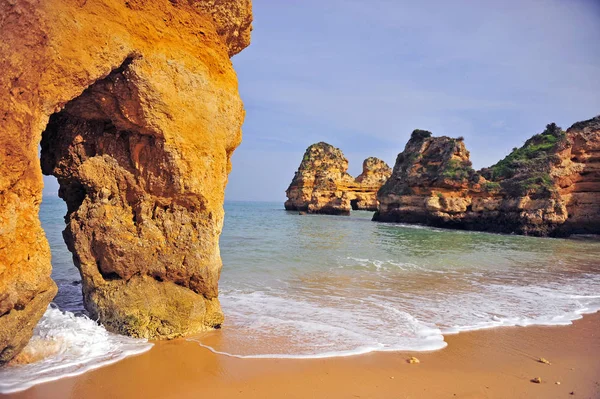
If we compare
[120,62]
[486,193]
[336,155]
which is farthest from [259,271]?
[336,155]

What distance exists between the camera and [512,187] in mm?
33062

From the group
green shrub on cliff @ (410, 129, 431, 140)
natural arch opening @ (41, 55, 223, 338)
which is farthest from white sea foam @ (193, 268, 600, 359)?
green shrub on cliff @ (410, 129, 431, 140)

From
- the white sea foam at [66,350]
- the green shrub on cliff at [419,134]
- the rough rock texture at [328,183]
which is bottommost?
the white sea foam at [66,350]

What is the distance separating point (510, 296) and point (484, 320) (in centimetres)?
262

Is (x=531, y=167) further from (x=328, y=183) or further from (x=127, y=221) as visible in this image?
(x=328, y=183)

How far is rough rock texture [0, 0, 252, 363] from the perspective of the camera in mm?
4652

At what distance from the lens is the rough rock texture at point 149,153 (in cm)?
465

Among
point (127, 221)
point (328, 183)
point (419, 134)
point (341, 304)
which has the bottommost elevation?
point (341, 304)

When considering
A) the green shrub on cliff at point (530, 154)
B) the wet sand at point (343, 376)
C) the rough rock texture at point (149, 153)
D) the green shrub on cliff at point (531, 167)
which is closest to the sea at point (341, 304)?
the wet sand at point (343, 376)

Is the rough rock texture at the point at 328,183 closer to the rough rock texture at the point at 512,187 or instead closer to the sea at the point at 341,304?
the rough rock texture at the point at 512,187

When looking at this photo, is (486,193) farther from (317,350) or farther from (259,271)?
(317,350)

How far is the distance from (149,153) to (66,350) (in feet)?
8.68

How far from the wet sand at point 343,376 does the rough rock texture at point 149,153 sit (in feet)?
2.84

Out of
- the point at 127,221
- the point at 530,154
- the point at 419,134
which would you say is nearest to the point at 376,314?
the point at 127,221
